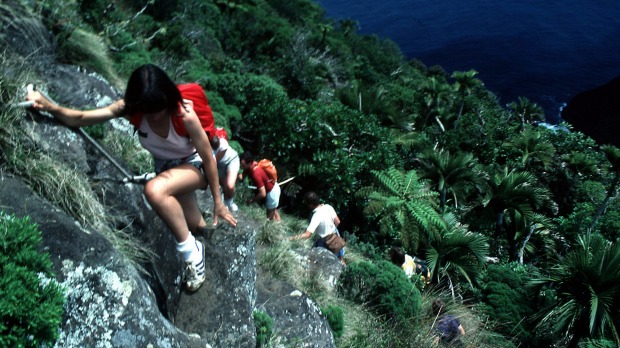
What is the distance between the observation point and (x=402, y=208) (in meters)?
13.1

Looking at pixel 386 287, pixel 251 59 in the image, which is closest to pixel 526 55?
pixel 251 59

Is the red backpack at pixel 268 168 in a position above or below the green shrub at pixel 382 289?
above

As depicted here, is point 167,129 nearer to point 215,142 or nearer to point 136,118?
point 136,118

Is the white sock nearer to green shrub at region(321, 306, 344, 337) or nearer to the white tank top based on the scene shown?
the white tank top

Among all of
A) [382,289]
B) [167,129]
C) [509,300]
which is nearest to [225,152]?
[167,129]

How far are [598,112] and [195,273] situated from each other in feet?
230

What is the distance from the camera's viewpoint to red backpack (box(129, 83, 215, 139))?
3766mm

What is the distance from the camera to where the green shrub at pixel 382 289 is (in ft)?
21.5

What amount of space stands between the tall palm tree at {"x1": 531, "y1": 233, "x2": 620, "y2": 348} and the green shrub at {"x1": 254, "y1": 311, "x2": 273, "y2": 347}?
7.41 m

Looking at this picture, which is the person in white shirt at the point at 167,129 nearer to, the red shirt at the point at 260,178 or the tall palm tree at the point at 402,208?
the red shirt at the point at 260,178

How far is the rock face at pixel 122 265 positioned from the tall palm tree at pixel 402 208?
6899mm

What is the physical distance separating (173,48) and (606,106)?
62.5m

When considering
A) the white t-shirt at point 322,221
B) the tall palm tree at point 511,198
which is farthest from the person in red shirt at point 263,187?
the tall palm tree at point 511,198

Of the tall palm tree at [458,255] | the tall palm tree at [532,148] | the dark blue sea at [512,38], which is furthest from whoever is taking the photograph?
the dark blue sea at [512,38]
